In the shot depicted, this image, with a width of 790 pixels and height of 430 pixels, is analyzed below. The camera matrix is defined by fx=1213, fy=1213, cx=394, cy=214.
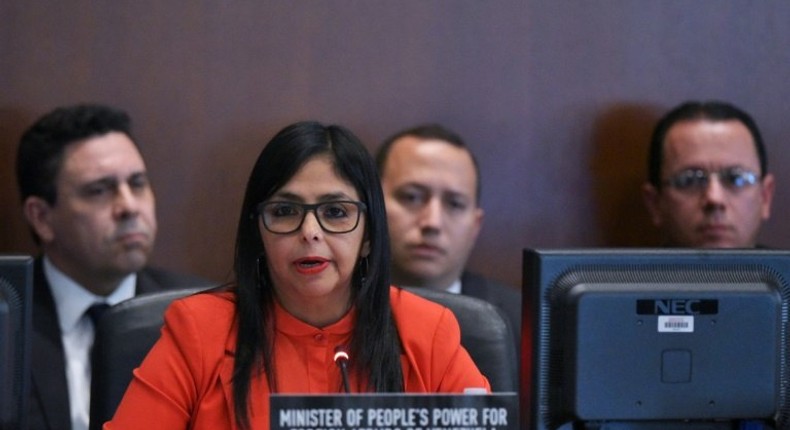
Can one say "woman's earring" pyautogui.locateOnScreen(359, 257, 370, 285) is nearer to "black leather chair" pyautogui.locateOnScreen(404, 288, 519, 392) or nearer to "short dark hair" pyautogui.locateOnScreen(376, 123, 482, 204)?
"black leather chair" pyautogui.locateOnScreen(404, 288, 519, 392)

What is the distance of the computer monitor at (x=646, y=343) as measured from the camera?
162 centimetres

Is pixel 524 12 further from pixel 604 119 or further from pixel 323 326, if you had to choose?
pixel 323 326

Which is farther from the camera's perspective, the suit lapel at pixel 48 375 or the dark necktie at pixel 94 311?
the dark necktie at pixel 94 311

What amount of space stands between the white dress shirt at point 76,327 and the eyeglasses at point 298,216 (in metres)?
1.15

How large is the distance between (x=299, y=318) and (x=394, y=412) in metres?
0.57

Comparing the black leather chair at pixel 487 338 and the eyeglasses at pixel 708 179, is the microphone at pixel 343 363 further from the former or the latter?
the eyeglasses at pixel 708 179

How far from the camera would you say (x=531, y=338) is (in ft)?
5.35

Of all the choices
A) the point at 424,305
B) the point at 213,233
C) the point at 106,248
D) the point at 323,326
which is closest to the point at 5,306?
the point at 323,326

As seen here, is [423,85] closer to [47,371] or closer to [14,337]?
[47,371]

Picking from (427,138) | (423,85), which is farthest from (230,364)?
(423,85)

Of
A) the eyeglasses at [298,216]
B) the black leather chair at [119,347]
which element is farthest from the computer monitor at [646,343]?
the black leather chair at [119,347]

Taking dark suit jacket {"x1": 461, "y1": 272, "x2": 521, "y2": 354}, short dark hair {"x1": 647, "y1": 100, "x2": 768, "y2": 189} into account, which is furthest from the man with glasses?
dark suit jacket {"x1": 461, "y1": 272, "x2": 521, "y2": 354}

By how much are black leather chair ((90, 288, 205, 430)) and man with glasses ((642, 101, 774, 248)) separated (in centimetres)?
171

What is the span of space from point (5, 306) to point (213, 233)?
1798 mm
